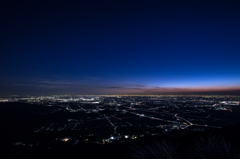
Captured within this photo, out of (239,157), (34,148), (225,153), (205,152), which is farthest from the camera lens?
(34,148)

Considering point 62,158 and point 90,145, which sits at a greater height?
point 62,158

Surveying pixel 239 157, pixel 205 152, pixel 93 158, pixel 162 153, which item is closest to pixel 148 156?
pixel 162 153

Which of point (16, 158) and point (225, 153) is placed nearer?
point (225, 153)

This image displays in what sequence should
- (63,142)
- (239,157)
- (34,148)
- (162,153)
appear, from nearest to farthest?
(239,157)
(162,153)
(34,148)
(63,142)

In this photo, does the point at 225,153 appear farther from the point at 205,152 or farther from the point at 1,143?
the point at 1,143

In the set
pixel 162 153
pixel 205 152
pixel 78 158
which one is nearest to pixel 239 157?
pixel 205 152

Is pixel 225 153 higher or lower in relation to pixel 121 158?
higher

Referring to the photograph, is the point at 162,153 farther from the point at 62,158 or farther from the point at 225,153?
the point at 62,158

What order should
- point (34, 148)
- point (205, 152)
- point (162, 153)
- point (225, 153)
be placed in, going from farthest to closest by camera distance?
point (34, 148), point (162, 153), point (205, 152), point (225, 153)

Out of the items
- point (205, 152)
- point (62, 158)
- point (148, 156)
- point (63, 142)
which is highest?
point (205, 152)
